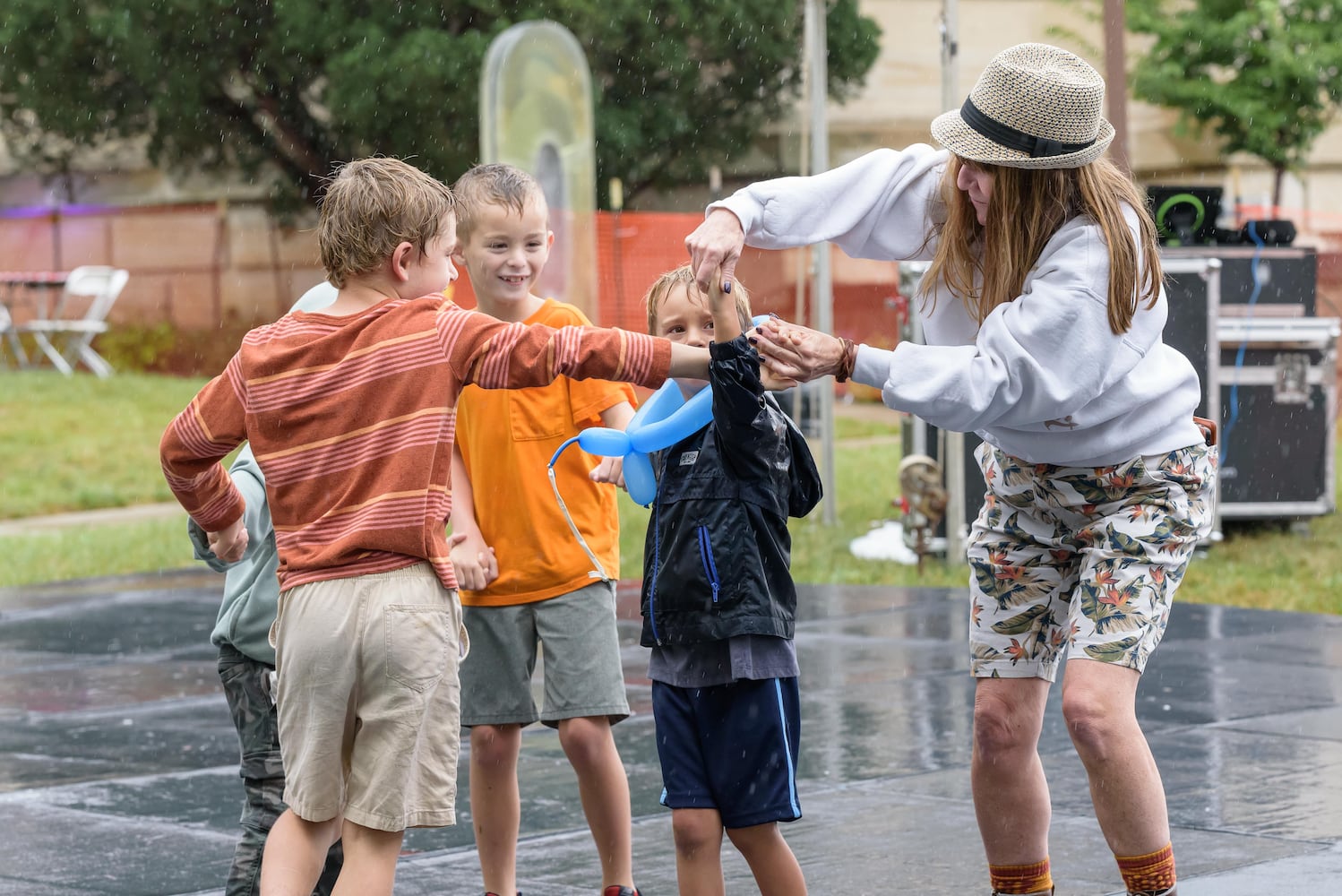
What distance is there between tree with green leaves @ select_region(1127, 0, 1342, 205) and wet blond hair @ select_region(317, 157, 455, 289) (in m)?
21.9

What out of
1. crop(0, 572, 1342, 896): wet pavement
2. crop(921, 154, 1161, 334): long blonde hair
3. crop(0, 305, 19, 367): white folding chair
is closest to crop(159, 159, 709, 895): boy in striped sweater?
crop(921, 154, 1161, 334): long blonde hair

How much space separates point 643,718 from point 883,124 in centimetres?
2680

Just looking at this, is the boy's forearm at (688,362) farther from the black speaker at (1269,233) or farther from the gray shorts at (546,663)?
the black speaker at (1269,233)

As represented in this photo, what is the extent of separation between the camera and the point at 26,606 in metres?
9.48

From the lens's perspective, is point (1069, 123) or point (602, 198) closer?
point (1069, 123)

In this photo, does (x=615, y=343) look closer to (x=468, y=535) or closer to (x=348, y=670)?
(x=348, y=670)

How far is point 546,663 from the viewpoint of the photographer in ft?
13.2

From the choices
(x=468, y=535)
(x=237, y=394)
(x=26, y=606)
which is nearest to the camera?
(x=237, y=394)

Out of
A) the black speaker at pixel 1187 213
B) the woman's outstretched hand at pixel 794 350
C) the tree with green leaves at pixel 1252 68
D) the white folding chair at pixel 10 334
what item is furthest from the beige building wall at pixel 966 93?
the woman's outstretched hand at pixel 794 350

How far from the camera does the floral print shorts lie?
3.44 m

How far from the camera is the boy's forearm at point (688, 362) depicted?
3.10m

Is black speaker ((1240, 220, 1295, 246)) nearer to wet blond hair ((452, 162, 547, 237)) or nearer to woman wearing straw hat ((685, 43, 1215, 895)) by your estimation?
woman wearing straw hat ((685, 43, 1215, 895))

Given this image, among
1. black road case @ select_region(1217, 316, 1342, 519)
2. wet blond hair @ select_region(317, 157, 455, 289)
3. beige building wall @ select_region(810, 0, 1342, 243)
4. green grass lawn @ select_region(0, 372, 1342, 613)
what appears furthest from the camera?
beige building wall @ select_region(810, 0, 1342, 243)

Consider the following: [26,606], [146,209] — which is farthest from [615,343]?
[146,209]
